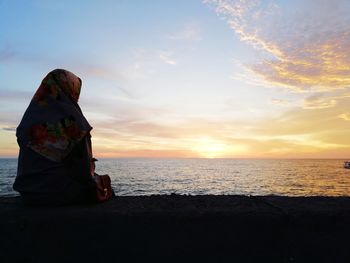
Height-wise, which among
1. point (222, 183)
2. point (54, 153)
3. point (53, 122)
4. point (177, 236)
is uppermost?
point (53, 122)

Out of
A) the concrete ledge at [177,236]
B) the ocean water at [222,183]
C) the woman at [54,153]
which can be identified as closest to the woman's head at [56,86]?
the woman at [54,153]

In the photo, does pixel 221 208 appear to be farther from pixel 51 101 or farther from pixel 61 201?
pixel 51 101

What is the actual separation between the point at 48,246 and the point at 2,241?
351mm

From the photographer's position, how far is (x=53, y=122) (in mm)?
2934

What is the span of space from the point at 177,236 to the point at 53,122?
1417 mm

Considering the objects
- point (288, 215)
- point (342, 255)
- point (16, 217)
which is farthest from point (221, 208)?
point (16, 217)

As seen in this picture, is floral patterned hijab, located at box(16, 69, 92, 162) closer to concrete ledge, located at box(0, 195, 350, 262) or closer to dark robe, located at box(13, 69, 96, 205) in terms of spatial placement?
dark robe, located at box(13, 69, 96, 205)

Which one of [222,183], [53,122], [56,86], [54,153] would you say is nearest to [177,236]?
Result: [54,153]

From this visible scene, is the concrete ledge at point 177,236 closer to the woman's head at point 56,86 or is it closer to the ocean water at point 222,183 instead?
the woman's head at point 56,86

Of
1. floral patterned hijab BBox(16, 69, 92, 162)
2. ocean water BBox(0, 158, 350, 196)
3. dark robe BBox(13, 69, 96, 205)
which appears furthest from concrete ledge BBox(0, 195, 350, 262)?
ocean water BBox(0, 158, 350, 196)

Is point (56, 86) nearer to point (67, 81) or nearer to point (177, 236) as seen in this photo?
point (67, 81)

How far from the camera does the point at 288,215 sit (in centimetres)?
256

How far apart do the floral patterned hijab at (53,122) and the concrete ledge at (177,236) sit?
1.88 ft

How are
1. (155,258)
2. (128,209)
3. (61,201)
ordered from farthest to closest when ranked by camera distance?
(61,201)
(128,209)
(155,258)
